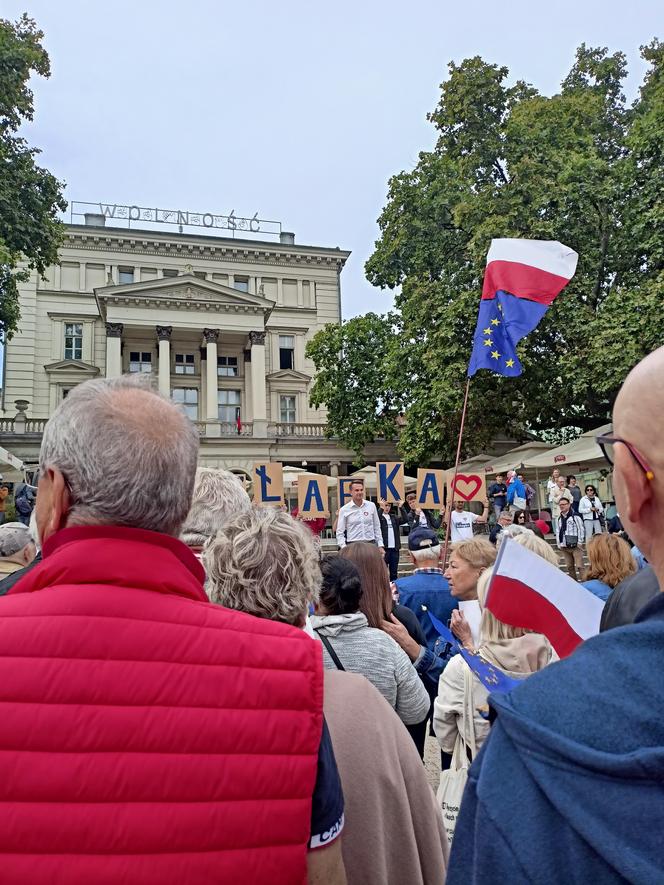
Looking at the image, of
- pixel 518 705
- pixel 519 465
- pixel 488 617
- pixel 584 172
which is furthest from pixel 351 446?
pixel 518 705

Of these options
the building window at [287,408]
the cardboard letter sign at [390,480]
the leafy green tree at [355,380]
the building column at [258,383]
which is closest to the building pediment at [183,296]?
the building column at [258,383]

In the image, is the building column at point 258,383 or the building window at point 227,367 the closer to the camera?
the building column at point 258,383

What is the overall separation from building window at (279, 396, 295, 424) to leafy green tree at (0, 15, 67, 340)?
1813 centimetres

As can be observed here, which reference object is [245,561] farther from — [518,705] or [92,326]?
[92,326]

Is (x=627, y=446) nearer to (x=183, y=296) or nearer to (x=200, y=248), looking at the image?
(x=183, y=296)

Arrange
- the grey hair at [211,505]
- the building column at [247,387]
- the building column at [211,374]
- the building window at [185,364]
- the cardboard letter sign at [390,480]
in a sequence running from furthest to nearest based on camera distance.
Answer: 1. the building column at [247,387]
2. the building window at [185,364]
3. the building column at [211,374]
4. the cardboard letter sign at [390,480]
5. the grey hair at [211,505]

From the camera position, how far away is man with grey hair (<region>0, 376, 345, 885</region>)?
1173 millimetres

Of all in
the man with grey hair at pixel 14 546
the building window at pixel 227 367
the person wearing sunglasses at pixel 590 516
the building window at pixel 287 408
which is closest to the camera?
the man with grey hair at pixel 14 546

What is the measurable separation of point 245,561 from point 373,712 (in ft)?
1.92

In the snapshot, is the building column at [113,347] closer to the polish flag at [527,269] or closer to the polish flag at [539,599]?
the polish flag at [527,269]

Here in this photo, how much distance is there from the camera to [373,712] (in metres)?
1.88

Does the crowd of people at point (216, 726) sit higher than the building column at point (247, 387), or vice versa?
the building column at point (247, 387)

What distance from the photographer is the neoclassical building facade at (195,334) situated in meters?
32.9

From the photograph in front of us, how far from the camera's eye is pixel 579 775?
2.83 feet
